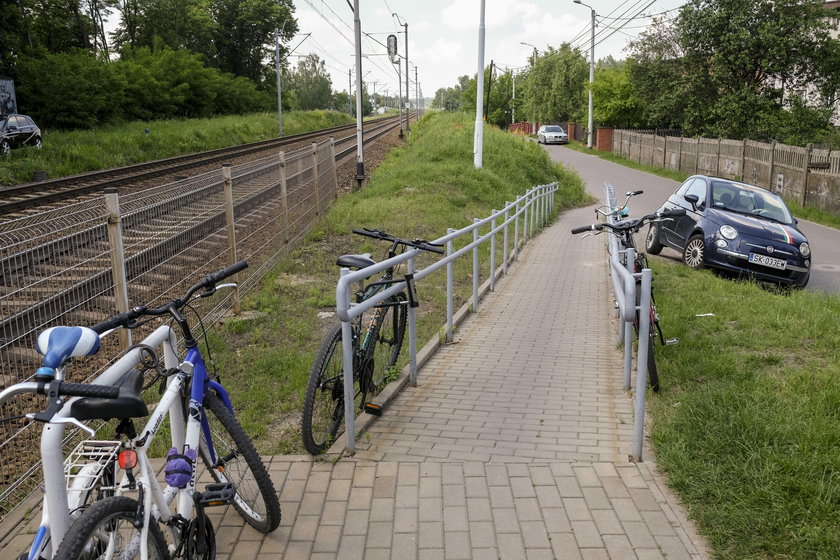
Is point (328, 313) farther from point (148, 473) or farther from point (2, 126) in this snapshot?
point (2, 126)

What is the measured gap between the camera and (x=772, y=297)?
29.6ft

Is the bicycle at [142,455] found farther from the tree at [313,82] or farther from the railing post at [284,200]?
the tree at [313,82]

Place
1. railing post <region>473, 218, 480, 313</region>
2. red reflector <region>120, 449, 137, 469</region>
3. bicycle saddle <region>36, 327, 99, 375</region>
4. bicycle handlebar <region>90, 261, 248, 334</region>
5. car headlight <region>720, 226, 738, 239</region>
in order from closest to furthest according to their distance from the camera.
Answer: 1. bicycle saddle <region>36, 327, 99, 375</region>
2. red reflector <region>120, 449, 137, 469</region>
3. bicycle handlebar <region>90, 261, 248, 334</region>
4. railing post <region>473, 218, 480, 313</region>
5. car headlight <region>720, 226, 738, 239</region>

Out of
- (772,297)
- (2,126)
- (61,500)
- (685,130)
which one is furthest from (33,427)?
(685,130)

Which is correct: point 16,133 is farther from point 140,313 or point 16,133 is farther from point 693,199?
point 140,313

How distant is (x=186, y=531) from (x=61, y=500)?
0.73 meters

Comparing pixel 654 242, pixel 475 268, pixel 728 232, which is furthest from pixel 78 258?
pixel 654 242

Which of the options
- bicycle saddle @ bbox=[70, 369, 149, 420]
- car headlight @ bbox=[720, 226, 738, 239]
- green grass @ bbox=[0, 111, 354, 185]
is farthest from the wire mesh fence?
green grass @ bbox=[0, 111, 354, 185]

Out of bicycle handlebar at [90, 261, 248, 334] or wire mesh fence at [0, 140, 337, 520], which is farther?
wire mesh fence at [0, 140, 337, 520]

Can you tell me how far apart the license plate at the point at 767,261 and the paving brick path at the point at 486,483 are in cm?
521

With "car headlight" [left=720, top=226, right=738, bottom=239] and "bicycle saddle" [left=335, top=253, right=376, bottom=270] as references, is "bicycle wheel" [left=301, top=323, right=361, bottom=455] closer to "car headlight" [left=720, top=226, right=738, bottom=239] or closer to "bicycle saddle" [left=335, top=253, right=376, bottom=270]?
"bicycle saddle" [left=335, top=253, right=376, bottom=270]

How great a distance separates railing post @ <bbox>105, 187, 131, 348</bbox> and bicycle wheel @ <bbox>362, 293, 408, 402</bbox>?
2146mm

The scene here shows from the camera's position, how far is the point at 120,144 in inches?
1115

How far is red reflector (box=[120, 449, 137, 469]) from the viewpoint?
2455 millimetres
